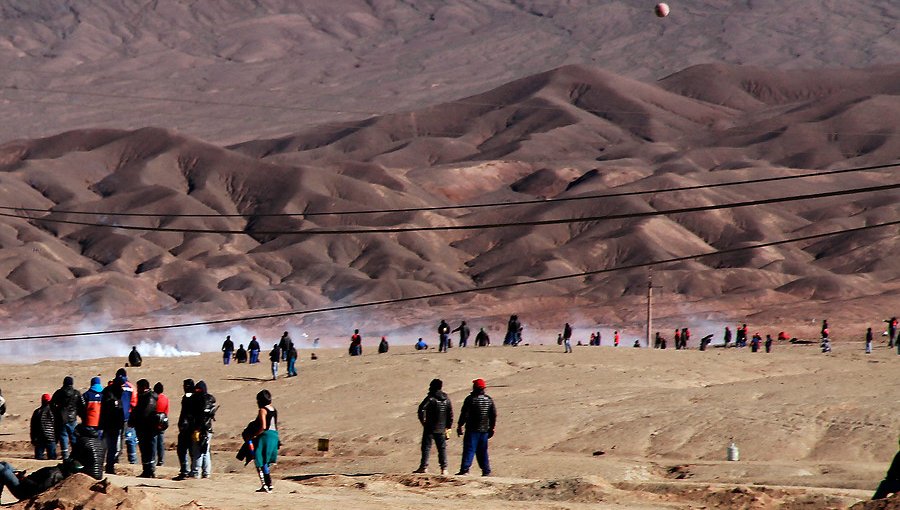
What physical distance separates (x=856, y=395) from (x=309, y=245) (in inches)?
3972

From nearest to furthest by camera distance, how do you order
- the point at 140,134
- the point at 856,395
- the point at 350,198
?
1. the point at 856,395
2. the point at 350,198
3. the point at 140,134

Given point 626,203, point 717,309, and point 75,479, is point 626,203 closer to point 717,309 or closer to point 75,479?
point 717,309

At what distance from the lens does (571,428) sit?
91.4 ft

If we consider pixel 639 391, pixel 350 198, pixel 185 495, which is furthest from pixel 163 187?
pixel 185 495

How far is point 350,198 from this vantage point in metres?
140

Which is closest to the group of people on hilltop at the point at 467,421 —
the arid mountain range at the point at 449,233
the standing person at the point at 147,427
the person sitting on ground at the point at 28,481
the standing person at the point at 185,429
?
the standing person at the point at 185,429

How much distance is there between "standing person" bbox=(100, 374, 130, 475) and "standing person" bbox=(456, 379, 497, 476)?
480cm

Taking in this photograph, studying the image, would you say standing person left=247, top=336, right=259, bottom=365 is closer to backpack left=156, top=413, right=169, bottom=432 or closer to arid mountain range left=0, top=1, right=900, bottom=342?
backpack left=156, top=413, right=169, bottom=432

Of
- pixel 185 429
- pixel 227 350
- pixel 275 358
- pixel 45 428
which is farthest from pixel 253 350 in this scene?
pixel 185 429

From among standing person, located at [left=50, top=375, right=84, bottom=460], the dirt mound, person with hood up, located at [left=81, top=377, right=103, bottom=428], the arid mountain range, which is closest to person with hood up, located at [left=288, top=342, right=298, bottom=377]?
standing person, located at [left=50, top=375, right=84, bottom=460]

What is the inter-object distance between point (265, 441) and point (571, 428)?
35.9 feet

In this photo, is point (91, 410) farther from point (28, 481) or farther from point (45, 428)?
point (45, 428)

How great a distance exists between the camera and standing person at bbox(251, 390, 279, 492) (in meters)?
17.9

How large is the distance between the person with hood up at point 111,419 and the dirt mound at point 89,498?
4484mm
